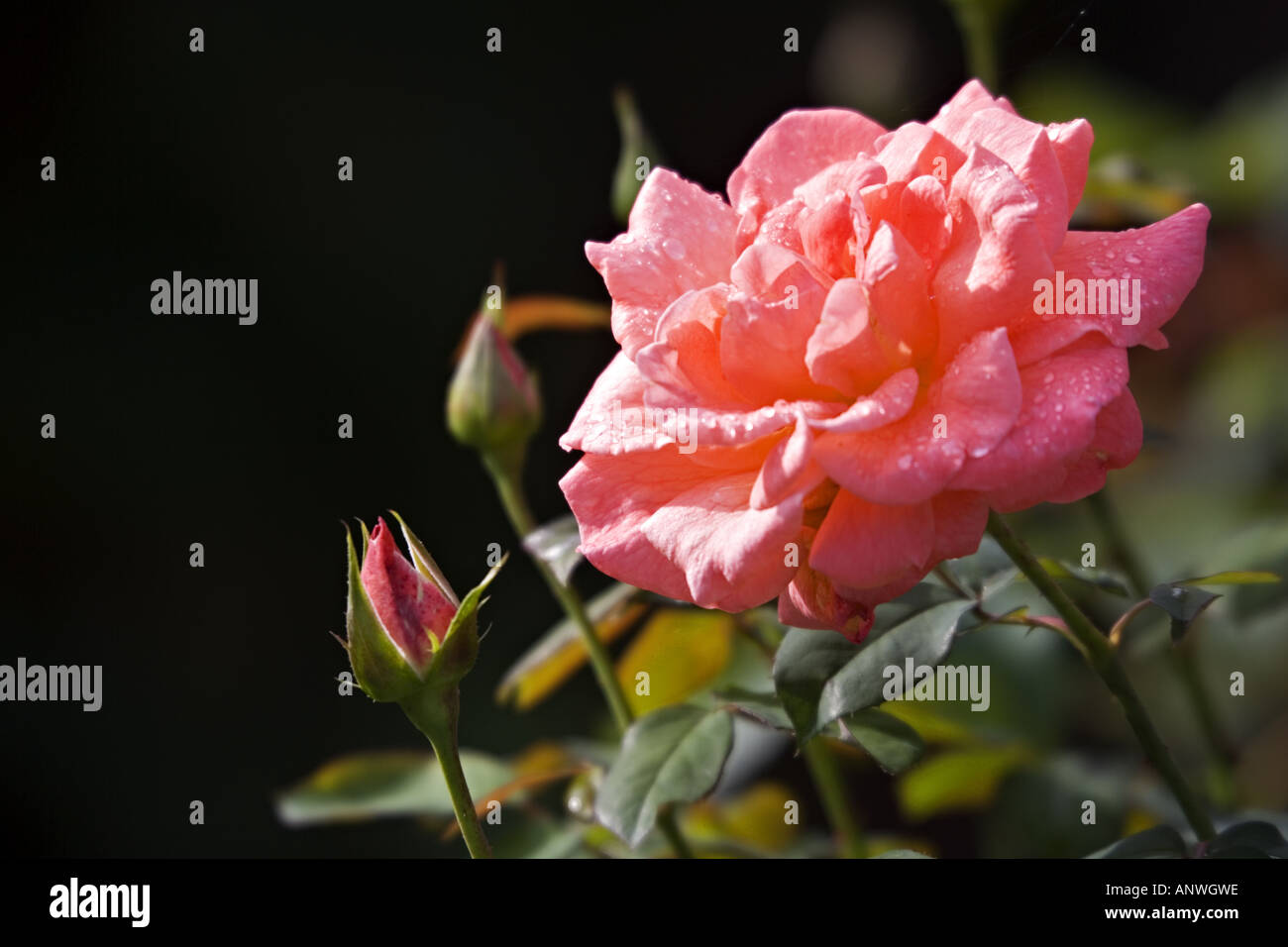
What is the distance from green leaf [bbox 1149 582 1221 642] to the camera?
0.31 meters

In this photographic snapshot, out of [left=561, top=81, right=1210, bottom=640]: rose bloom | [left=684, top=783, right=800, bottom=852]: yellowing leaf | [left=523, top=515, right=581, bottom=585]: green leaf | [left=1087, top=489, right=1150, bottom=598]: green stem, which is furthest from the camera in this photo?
[left=684, top=783, right=800, bottom=852]: yellowing leaf

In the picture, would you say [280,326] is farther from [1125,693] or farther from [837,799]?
[1125,693]

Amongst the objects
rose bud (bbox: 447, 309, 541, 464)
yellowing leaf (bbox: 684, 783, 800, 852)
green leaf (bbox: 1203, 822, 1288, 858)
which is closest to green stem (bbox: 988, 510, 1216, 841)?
green leaf (bbox: 1203, 822, 1288, 858)

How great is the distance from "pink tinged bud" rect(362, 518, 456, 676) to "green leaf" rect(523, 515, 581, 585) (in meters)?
0.09

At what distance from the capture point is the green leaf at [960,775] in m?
0.58

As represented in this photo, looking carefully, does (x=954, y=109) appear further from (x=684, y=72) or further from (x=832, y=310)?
(x=684, y=72)

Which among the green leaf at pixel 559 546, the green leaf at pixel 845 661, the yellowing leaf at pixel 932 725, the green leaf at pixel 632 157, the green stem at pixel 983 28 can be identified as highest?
the green stem at pixel 983 28

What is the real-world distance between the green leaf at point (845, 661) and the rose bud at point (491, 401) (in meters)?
0.17

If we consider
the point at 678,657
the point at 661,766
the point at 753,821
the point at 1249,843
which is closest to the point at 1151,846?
the point at 1249,843

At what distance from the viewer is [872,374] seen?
0.29 m

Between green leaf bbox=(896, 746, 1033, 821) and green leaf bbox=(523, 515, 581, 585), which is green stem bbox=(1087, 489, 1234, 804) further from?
green leaf bbox=(523, 515, 581, 585)

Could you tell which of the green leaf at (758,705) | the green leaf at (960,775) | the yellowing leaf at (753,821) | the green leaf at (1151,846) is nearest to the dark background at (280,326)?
the yellowing leaf at (753,821)

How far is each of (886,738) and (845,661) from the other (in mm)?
29

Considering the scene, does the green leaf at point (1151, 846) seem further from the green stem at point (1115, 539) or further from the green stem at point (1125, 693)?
the green stem at point (1115, 539)
